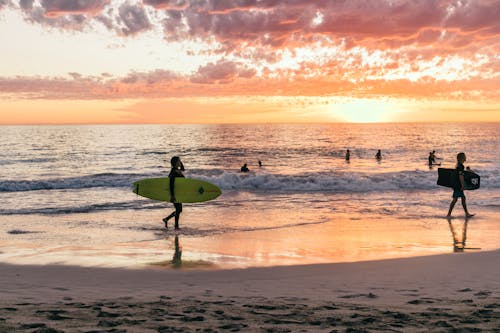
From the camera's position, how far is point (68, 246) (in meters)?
12.0

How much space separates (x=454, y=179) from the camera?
631 inches

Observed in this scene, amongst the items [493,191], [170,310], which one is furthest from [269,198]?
[170,310]

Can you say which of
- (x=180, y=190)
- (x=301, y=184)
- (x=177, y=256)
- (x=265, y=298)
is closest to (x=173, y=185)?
(x=180, y=190)

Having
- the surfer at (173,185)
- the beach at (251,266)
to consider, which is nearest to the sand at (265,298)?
the beach at (251,266)

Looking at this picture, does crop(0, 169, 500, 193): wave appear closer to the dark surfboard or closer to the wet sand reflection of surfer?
the dark surfboard

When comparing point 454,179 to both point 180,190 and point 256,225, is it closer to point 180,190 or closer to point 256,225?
point 256,225

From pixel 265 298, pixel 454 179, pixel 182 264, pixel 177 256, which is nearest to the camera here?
pixel 265 298

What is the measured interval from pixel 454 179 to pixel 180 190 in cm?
902

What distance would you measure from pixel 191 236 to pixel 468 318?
28.7ft

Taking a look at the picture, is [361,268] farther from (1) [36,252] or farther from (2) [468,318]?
(1) [36,252]

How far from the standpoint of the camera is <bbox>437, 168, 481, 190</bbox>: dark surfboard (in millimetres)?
16031

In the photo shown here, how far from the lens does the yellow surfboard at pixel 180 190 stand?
14977 millimetres

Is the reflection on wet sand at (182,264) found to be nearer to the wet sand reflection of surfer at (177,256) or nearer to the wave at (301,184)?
the wet sand reflection of surfer at (177,256)

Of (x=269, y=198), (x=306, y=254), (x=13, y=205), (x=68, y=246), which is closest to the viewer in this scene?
(x=306, y=254)
